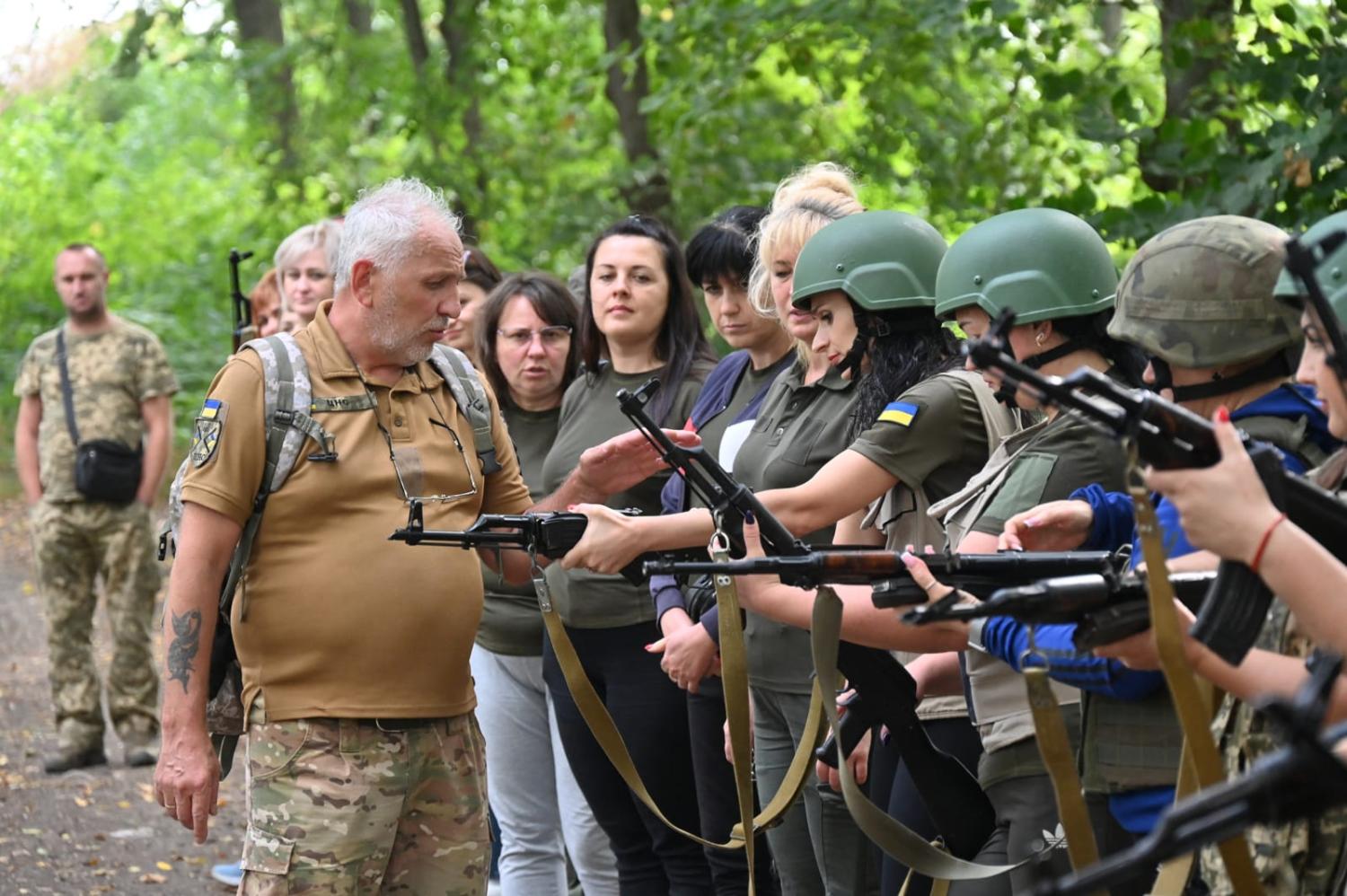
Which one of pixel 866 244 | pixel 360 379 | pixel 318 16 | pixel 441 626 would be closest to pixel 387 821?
pixel 441 626

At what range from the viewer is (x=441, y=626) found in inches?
159

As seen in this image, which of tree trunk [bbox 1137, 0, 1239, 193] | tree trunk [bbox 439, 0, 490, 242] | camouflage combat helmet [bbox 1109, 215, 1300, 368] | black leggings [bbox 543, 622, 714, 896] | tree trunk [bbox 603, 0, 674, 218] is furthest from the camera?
tree trunk [bbox 439, 0, 490, 242]

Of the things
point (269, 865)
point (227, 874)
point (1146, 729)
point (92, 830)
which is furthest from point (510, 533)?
point (92, 830)

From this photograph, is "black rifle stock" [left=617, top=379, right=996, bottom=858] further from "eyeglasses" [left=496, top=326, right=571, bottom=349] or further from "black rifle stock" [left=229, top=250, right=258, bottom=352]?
"black rifle stock" [left=229, top=250, right=258, bottom=352]

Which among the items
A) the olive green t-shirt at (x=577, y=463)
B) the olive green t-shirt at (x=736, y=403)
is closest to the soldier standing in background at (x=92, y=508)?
the olive green t-shirt at (x=577, y=463)

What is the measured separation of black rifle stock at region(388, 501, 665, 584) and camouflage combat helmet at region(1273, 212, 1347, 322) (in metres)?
1.82

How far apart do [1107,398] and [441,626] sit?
2.09 metres

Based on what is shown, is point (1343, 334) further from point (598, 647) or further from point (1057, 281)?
point (598, 647)

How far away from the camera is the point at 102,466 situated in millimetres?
9344

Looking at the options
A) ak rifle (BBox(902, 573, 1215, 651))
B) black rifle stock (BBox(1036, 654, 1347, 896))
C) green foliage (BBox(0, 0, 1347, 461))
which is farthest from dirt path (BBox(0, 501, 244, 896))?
black rifle stock (BBox(1036, 654, 1347, 896))

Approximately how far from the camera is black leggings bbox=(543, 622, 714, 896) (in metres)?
5.14

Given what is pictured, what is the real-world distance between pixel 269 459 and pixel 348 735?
0.66 m

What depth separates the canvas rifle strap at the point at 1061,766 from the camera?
109 inches

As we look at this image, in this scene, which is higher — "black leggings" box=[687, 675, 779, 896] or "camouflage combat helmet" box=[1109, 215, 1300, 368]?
"camouflage combat helmet" box=[1109, 215, 1300, 368]
